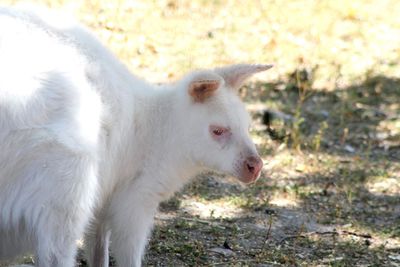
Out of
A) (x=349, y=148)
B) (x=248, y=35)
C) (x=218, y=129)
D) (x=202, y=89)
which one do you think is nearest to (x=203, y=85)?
(x=202, y=89)

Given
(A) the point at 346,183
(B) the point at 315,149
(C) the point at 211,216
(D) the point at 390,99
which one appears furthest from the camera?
(D) the point at 390,99

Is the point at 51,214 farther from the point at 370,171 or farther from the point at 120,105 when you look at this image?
the point at 370,171

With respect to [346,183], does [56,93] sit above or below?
above

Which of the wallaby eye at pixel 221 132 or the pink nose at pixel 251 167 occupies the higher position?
the wallaby eye at pixel 221 132

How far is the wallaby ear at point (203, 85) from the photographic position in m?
3.78

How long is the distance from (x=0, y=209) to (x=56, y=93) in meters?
0.50

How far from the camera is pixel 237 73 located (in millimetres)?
3943

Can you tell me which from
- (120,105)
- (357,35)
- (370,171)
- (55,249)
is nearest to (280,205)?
(370,171)

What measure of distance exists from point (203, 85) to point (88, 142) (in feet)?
2.17

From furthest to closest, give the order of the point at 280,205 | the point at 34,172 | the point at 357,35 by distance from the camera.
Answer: the point at 357,35
the point at 280,205
the point at 34,172

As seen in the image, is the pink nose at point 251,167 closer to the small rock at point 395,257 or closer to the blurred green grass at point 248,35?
the small rock at point 395,257

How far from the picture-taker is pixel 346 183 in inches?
227

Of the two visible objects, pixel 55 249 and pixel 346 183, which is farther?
pixel 346 183

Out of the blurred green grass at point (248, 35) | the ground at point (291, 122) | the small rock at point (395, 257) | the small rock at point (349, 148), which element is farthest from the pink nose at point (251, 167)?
the blurred green grass at point (248, 35)
